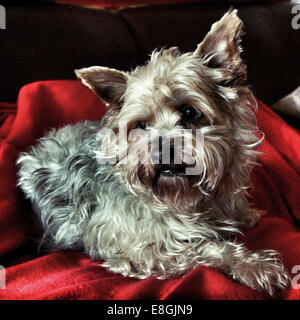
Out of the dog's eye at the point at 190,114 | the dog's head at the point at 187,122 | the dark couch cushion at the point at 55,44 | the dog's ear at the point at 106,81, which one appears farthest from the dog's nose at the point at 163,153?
the dark couch cushion at the point at 55,44

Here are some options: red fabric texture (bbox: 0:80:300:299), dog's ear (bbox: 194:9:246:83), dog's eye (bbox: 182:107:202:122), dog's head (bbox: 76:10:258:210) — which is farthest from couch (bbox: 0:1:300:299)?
dog's ear (bbox: 194:9:246:83)

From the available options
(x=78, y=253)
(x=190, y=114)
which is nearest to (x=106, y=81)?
(x=190, y=114)

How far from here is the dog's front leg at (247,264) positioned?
98 cm

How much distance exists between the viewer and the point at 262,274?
989mm

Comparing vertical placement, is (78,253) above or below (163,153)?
below

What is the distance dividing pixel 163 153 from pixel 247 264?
371 mm

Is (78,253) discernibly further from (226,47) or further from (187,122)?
(226,47)

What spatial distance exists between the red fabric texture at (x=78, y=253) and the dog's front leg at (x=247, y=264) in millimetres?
35

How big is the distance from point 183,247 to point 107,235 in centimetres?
24

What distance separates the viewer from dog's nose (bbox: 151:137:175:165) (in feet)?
3.28

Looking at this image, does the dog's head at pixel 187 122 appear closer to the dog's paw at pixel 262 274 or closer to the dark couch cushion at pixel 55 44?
the dog's paw at pixel 262 274

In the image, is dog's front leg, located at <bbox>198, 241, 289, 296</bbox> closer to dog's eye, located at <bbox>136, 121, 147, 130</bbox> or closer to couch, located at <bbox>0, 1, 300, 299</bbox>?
couch, located at <bbox>0, 1, 300, 299</bbox>
